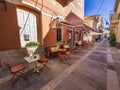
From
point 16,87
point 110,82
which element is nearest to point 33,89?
point 16,87

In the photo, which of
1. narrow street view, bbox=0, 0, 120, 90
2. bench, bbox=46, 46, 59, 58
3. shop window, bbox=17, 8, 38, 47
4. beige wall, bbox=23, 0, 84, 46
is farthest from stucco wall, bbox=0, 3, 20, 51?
bench, bbox=46, 46, 59, 58

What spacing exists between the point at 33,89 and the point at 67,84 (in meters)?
1.20

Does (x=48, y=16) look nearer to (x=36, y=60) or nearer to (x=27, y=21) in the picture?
(x=27, y=21)

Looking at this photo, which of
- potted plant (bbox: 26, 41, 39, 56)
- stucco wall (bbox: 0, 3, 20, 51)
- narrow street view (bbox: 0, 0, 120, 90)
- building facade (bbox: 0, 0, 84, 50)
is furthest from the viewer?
potted plant (bbox: 26, 41, 39, 56)

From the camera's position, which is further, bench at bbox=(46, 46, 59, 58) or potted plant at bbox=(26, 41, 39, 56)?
bench at bbox=(46, 46, 59, 58)

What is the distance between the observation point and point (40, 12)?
5.53 meters

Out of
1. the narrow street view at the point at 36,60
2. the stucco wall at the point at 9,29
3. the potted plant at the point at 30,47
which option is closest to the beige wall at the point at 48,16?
the narrow street view at the point at 36,60

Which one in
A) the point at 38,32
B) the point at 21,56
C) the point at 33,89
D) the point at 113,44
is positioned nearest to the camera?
the point at 33,89

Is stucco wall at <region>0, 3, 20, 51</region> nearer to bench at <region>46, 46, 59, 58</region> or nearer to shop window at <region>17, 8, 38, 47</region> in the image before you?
shop window at <region>17, 8, 38, 47</region>

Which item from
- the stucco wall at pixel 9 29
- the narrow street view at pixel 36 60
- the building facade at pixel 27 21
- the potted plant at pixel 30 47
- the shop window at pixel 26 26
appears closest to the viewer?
the narrow street view at pixel 36 60

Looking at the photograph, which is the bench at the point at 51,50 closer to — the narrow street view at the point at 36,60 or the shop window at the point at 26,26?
the narrow street view at the point at 36,60

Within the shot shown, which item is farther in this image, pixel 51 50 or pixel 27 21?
pixel 51 50

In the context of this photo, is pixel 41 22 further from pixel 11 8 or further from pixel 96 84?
pixel 96 84

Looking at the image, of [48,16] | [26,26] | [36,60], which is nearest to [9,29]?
[26,26]
